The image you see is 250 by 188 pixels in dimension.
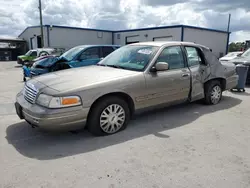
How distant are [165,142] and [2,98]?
5.60 m

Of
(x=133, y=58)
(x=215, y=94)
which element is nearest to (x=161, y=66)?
(x=133, y=58)

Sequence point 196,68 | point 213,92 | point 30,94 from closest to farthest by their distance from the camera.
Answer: point 30,94 → point 196,68 → point 213,92

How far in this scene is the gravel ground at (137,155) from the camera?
2600 mm

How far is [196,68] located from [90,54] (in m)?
4.87

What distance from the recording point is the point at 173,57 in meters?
4.72

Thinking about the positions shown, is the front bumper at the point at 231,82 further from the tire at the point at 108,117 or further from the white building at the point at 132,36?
the white building at the point at 132,36

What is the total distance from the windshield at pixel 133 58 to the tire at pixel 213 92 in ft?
6.68

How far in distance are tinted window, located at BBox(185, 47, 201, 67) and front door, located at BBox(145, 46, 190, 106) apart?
25cm

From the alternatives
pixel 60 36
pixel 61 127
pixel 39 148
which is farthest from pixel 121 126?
pixel 60 36

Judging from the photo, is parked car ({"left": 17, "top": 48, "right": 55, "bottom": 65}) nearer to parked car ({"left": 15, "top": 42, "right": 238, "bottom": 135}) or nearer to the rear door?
parked car ({"left": 15, "top": 42, "right": 238, "bottom": 135})

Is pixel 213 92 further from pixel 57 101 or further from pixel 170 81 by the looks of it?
pixel 57 101

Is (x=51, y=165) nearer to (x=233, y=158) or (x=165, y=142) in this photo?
(x=165, y=142)

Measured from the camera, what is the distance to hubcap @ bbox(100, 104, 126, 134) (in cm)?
374

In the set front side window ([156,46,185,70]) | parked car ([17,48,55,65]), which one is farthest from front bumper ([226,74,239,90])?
parked car ([17,48,55,65])
